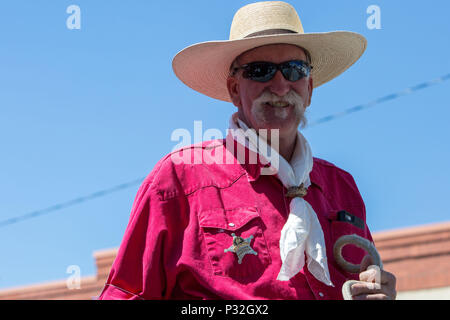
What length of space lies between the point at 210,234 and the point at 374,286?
805mm

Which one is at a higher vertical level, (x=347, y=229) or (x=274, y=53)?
(x=274, y=53)

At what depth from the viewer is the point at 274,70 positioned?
4.18 m

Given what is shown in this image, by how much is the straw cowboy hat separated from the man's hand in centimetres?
135

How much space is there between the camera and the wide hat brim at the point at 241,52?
14.1ft

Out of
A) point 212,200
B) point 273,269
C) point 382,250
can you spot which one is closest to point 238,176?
point 212,200

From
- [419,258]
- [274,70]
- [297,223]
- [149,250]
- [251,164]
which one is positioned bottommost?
[419,258]

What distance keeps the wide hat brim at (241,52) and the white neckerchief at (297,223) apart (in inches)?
17.1

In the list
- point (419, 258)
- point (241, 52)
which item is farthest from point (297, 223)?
point (419, 258)

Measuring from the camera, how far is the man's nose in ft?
13.6

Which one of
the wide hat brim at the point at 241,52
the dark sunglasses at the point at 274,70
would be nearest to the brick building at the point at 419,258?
the wide hat brim at the point at 241,52

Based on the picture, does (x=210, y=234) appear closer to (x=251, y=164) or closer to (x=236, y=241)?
(x=236, y=241)

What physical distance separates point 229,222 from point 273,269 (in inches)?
12.2

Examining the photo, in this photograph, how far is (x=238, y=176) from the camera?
4.04 m
